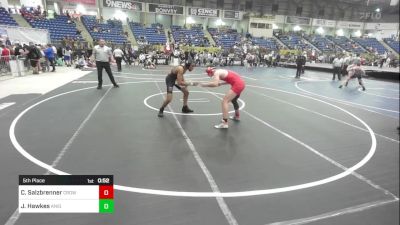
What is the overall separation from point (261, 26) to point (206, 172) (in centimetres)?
3791

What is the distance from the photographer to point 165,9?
34.2 m

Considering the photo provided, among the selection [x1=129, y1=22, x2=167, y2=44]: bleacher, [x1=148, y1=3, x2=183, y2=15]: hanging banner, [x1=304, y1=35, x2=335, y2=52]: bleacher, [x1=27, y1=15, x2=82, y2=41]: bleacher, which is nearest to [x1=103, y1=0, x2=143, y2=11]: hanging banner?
[x1=148, y1=3, x2=183, y2=15]: hanging banner

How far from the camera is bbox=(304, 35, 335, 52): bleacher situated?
126ft

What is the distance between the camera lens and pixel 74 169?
3.66 m

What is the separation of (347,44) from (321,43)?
4.53 meters

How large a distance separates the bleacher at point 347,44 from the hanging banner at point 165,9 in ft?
81.0

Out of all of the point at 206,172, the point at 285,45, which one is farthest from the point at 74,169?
the point at 285,45

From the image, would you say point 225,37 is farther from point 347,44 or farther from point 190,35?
point 347,44

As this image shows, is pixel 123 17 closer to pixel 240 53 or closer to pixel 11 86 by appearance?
pixel 240 53

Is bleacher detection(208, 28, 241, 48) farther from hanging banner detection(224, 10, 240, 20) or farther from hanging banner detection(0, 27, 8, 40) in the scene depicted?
hanging banner detection(0, 27, 8, 40)

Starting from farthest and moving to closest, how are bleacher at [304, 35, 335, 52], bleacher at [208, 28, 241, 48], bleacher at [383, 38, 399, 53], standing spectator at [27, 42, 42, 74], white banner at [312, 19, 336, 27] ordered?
1. white banner at [312, 19, 336, 27]
2. bleacher at [383, 38, 399, 53]
3. bleacher at [304, 35, 335, 52]
4. bleacher at [208, 28, 241, 48]
5. standing spectator at [27, 42, 42, 74]

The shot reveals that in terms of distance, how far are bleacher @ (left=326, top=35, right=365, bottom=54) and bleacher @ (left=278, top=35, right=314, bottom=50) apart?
230 inches
